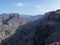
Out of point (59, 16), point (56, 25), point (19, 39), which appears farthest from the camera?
point (19, 39)

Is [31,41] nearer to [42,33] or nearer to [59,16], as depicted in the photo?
[42,33]

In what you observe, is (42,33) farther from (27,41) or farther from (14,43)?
(14,43)

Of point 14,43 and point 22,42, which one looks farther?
point 14,43

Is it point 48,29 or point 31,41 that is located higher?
point 48,29

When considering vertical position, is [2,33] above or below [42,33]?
below

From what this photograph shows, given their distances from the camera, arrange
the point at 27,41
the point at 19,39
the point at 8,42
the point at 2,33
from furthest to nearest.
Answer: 1. the point at 2,33
2. the point at 8,42
3. the point at 19,39
4. the point at 27,41

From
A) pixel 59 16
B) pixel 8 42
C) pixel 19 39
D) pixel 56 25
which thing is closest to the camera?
pixel 56 25

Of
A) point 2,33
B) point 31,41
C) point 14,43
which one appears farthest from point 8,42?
point 2,33

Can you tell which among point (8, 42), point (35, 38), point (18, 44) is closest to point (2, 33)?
point (8, 42)

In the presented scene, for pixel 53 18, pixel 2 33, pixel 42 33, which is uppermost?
pixel 53 18
